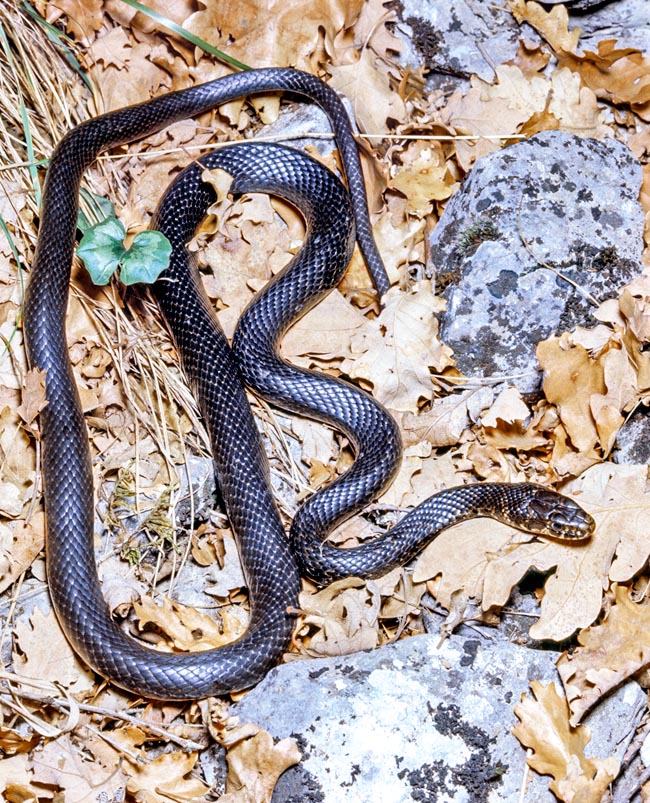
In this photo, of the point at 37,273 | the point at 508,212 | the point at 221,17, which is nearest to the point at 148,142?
the point at 221,17

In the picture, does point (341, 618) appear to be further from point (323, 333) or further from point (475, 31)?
point (475, 31)

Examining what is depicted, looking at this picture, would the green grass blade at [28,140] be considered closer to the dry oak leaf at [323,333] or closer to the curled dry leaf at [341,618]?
the dry oak leaf at [323,333]

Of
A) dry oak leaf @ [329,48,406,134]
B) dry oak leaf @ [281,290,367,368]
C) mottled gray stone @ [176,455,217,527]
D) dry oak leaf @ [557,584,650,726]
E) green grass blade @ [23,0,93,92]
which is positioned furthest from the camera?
dry oak leaf @ [329,48,406,134]

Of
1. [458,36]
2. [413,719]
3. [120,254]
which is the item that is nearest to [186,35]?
[120,254]

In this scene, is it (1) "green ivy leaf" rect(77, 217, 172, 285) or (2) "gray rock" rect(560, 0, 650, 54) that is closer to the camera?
(1) "green ivy leaf" rect(77, 217, 172, 285)

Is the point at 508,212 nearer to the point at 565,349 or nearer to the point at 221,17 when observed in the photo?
the point at 565,349

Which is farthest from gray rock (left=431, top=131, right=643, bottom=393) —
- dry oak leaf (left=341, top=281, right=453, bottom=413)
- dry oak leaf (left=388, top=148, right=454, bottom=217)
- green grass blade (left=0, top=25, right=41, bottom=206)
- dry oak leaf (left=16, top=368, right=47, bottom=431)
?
green grass blade (left=0, top=25, right=41, bottom=206)

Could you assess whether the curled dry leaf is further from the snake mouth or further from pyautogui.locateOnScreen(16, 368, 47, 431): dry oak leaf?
pyautogui.locateOnScreen(16, 368, 47, 431): dry oak leaf
